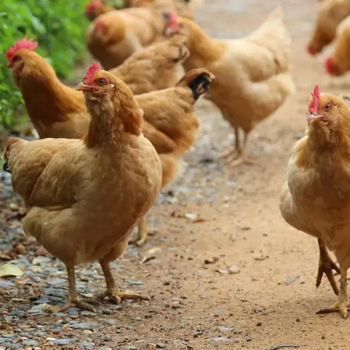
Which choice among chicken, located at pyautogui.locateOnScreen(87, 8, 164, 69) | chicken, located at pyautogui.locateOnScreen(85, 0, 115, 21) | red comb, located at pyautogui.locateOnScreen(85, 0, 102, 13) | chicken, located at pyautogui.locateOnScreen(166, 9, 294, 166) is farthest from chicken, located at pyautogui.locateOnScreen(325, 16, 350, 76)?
red comb, located at pyautogui.locateOnScreen(85, 0, 102, 13)

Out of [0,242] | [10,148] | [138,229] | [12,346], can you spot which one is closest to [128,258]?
[138,229]

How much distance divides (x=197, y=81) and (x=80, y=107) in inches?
36.6

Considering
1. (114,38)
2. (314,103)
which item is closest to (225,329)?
(314,103)

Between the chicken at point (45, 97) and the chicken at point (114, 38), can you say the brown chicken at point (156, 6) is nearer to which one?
the chicken at point (114, 38)

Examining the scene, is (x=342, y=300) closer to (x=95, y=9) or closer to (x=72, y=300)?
(x=72, y=300)

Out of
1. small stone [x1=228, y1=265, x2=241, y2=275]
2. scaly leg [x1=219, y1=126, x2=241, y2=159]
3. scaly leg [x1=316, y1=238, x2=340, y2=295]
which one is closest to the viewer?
scaly leg [x1=316, y1=238, x2=340, y2=295]

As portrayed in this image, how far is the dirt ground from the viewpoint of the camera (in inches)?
167

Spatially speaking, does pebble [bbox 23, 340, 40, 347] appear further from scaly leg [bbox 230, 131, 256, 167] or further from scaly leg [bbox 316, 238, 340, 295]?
scaly leg [bbox 230, 131, 256, 167]

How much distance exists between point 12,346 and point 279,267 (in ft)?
7.03

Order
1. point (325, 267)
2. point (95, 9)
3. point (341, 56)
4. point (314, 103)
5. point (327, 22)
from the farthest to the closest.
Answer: point (327, 22), point (95, 9), point (341, 56), point (325, 267), point (314, 103)

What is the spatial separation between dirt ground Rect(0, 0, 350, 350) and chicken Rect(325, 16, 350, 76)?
4.61ft

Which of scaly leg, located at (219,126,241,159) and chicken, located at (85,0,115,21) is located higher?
chicken, located at (85,0,115,21)

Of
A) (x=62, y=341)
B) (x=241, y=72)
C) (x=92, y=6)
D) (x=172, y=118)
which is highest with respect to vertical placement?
(x=172, y=118)

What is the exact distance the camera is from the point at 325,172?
4.02 m
